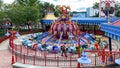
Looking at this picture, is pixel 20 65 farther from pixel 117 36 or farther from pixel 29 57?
pixel 117 36

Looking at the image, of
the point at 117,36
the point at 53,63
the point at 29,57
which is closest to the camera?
the point at 117,36

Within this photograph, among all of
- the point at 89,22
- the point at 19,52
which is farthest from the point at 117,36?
Result: the point at 89,22

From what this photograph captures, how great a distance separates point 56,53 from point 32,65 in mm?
5161

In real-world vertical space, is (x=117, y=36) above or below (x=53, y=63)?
above

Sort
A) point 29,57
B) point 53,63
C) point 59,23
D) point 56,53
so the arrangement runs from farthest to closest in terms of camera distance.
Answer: point 59,23 < point 56,53 < point 29,57 < point 53,63

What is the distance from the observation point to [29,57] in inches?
914

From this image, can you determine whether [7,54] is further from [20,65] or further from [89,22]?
[89,22]

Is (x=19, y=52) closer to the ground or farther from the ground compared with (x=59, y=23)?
closer to the ground

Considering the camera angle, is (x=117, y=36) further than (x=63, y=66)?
No

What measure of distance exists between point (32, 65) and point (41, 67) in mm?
1068

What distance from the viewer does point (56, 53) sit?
972 inches

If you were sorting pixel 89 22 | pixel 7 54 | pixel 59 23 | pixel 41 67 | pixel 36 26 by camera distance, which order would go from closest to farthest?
pixel 41 67 < pixel 7 54 < pixel 59 23 < pixel 89 22 < pixel 36 26

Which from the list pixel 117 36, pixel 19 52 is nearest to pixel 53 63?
pixel 19 52

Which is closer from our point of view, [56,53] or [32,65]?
[32,65]
